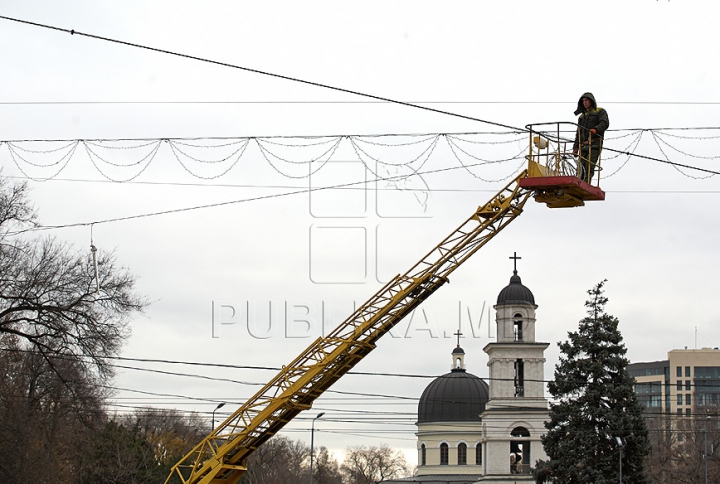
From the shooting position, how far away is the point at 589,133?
22156 millimetres

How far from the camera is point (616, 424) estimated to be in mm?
50969

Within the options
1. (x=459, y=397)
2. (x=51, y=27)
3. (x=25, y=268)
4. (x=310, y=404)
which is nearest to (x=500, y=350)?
(x=459, y=397)

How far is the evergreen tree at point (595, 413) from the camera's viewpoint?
51.0m

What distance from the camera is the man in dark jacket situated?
→ 22.0m

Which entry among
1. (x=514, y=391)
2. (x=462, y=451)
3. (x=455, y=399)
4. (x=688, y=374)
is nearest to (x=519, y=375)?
(x=514, y=391)

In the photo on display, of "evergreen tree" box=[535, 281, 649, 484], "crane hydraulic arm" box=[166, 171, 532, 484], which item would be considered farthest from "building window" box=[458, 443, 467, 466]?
"crane hydraulic arm" box=[166, 171, 532, 484]

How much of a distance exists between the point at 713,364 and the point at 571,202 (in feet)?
521

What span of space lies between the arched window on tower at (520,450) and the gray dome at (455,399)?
51.4ft

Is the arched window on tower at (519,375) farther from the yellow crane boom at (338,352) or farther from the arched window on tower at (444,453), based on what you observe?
the yellow crane boom at (338,352)

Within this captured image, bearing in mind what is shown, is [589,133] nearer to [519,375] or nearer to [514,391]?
[519,375]

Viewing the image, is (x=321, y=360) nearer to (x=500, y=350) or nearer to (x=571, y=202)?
(x=571, y=202)

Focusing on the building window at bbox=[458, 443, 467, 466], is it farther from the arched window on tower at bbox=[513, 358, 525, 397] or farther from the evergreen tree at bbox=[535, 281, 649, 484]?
the evergreen tree at bbox=[535, 281, 649, 484]

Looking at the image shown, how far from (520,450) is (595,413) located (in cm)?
2685

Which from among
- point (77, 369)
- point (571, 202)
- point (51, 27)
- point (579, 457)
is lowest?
point (579, 457)
